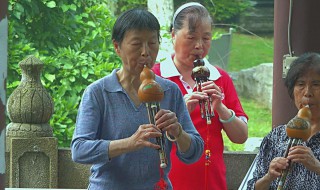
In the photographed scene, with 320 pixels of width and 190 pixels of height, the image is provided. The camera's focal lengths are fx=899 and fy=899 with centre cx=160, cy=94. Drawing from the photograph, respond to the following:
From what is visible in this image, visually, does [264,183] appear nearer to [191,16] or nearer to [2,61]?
[191,16]

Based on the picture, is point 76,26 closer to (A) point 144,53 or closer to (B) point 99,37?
(B) point 99,37

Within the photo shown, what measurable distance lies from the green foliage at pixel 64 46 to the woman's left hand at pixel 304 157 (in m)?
5.32

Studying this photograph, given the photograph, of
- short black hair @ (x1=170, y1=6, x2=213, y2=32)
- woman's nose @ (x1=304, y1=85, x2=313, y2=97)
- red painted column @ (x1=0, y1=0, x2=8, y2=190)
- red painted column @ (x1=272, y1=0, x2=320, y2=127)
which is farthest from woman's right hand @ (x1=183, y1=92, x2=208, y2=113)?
red painted column @ (x1=0, y1=0, x2=8, y2=190)

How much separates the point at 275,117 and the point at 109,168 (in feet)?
7.77

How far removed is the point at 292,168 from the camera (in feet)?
12.3

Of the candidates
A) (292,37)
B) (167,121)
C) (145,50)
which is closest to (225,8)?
(292,37)

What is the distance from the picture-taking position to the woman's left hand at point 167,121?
3463 mm

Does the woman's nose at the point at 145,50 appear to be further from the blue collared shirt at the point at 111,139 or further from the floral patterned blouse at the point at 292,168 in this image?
the floral patterned blouse at the point at 292,168

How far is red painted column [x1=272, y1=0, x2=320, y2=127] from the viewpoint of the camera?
17.7ft

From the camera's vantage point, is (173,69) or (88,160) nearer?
(88,160)

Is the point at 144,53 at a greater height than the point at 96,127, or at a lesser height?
greater

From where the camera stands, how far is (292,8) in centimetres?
546

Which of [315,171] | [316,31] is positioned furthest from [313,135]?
[316,31]

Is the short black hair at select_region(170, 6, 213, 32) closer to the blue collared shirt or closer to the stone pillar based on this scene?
the blue collared shirt
